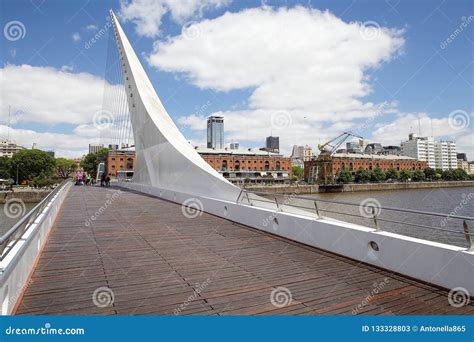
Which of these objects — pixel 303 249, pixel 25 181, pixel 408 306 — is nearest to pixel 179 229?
pixel 303 249

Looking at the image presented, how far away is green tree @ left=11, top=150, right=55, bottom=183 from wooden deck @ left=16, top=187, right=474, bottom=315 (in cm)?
7175

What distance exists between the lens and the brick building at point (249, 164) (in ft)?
280

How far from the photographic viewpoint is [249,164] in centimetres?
9044

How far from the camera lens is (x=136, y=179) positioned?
74.0ft

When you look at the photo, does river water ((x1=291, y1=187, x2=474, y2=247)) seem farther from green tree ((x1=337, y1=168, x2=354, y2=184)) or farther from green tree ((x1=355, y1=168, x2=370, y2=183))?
green tree ((x1=355, y1=168, x2=370, y2=183))

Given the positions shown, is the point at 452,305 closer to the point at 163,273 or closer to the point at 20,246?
the point at 163,273

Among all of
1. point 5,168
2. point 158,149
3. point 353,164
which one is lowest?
point 5,168

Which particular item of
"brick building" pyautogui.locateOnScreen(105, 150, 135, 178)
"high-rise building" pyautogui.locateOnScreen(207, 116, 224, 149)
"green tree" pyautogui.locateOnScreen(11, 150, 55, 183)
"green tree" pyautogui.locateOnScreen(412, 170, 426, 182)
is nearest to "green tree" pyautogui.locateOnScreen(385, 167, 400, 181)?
"green tree" pyautogui.locateOnScreen(412, 170, 426, 182)

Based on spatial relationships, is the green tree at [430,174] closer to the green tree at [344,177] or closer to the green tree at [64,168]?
the green tree at [344,177]

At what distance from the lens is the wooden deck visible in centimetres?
331

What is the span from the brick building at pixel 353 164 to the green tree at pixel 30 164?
68.1 metres

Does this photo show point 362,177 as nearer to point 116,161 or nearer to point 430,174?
point 430,174

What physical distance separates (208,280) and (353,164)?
11158 centimetres

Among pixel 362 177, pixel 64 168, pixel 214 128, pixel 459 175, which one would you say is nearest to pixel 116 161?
pixel 64 168
